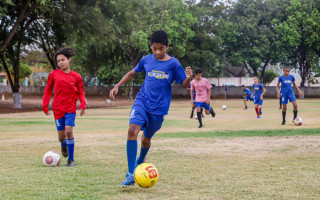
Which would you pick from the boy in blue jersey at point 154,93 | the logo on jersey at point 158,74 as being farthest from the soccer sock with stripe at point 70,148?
the logo on jersey at point 158,74

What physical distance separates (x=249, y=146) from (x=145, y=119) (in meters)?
5.15

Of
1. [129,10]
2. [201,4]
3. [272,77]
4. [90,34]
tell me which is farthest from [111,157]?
[272,77]

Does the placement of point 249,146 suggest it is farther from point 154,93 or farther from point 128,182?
point 128,182

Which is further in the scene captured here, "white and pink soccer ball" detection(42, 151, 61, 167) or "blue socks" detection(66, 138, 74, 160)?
"blue socks" detection(66, 138, 74, 160)

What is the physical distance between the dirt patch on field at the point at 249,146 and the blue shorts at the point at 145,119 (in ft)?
10.8

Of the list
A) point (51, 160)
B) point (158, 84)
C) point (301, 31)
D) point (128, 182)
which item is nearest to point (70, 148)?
point (51, 160)

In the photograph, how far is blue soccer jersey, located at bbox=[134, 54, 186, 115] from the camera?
6.35m

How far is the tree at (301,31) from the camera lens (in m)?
54.9

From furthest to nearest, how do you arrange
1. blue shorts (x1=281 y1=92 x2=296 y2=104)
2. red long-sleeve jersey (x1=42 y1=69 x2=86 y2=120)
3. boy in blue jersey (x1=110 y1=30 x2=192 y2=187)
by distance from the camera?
blue shorts (x1=281 y1=92 x2=296 y2=104) → red long-sleeve jersey (x1=42 y1=69 x2=86 y2=120) → boy in blue jersey (x1=110 y1=30 x2=192 y2=187)

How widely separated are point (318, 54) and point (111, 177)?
5598 centimetres

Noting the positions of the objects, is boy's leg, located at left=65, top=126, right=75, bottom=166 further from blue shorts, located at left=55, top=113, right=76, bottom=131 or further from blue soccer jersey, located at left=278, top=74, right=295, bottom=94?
blue soccer jersey, located at left=278, top=74, right=295, bottom=94

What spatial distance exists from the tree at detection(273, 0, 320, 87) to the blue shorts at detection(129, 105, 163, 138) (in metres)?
51.3

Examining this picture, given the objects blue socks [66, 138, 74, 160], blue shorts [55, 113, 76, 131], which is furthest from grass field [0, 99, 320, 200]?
blue shorts [55, 113, 76, 131]

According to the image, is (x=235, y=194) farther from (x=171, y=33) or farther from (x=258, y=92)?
(x=171, y=33)
